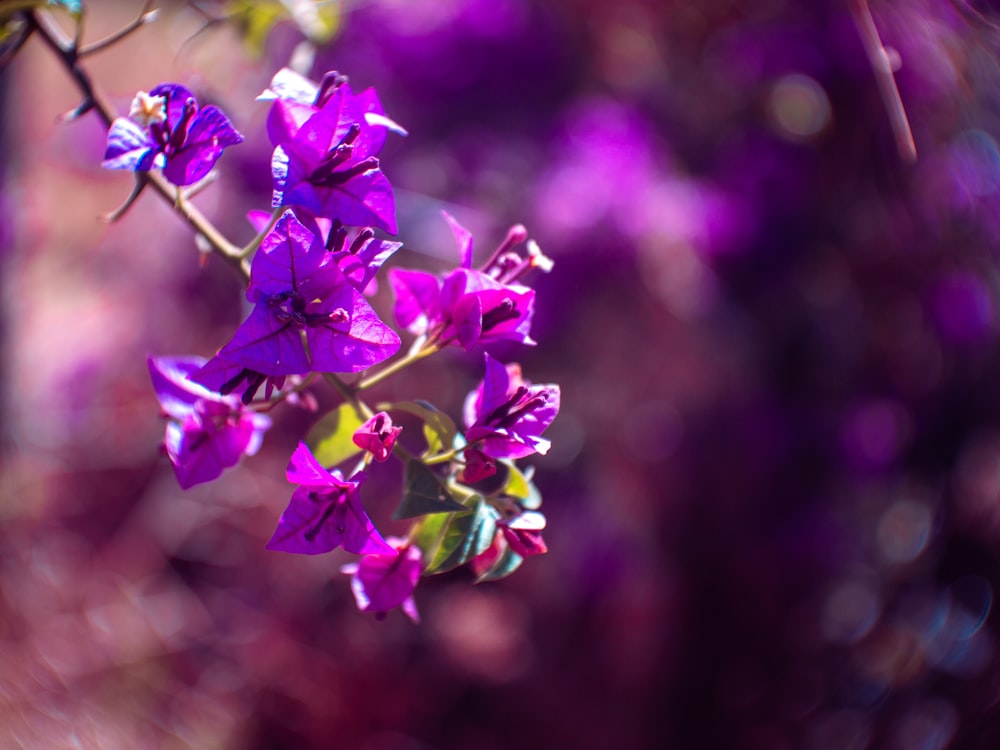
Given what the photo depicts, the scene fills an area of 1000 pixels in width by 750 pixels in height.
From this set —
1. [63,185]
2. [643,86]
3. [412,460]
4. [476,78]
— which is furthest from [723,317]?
[63,185]

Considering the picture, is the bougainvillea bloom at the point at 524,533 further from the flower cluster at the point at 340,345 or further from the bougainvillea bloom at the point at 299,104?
the bougainvillea bloom at the point at 299,104

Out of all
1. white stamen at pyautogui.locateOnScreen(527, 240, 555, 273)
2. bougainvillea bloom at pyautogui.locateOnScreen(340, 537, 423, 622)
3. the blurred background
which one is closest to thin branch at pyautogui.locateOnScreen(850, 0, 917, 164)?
the blurred background

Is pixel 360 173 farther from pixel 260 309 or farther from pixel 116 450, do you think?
pixel 116 450

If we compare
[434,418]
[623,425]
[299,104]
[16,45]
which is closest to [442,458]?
[434,418]

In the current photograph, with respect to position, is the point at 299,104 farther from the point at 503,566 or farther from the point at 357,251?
the point at 503,566

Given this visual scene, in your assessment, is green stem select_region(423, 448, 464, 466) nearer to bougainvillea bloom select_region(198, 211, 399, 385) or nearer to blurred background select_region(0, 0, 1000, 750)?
bougainvillea bloom select_region(198, 211, 399, 385)

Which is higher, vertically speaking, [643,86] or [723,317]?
[643,86]
